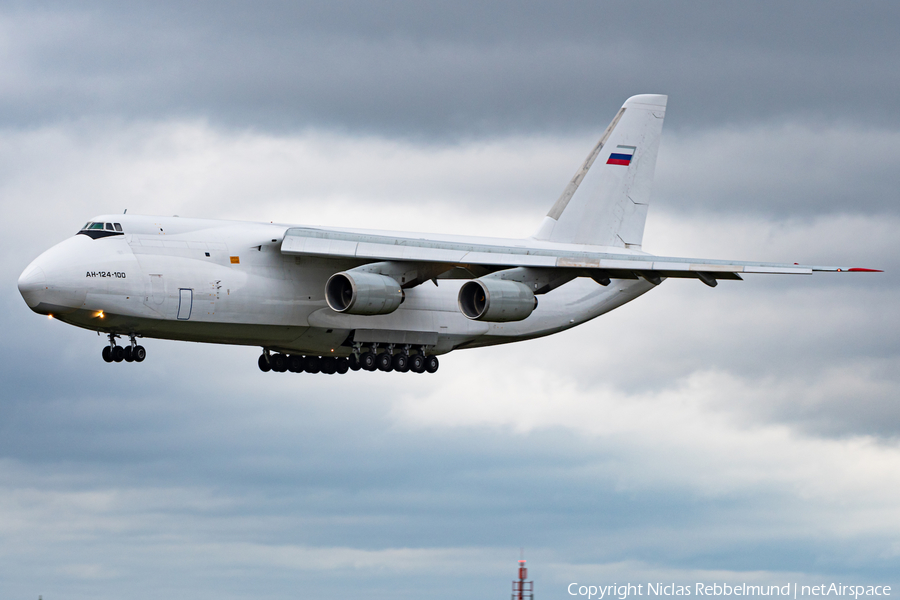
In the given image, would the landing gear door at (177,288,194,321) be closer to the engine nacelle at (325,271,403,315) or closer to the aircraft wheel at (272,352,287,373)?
the engine nacelle at (325,271,403,315)

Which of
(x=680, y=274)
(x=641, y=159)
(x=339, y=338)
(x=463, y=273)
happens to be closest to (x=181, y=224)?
(x=339, y=338)

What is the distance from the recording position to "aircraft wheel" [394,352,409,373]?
28.6 meters

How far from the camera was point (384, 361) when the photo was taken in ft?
93.1

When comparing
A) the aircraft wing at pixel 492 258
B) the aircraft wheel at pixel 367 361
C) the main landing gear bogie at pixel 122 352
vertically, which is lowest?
the main landing gear bogie at pixel 122 352

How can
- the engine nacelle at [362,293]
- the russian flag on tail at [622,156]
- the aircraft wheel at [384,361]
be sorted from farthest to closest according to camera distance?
the russian flag on tail at [622,156] < the aircraft wheel at [384,361] < the engine nacelle at [362,293]

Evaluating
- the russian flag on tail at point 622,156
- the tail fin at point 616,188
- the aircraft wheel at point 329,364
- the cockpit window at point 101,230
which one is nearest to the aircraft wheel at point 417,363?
the aircraft wheel at point 329,364

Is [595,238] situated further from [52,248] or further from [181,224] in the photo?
[52,248]

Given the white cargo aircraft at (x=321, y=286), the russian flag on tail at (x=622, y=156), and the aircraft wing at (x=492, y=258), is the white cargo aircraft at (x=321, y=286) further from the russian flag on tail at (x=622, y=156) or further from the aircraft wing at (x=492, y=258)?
the russian flag on tail at (x=622, y=156)

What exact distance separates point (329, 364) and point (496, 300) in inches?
222

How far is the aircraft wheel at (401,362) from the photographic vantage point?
93.9 feet

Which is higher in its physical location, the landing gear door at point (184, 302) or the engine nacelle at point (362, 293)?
the engine nacelle at point (362, 293)

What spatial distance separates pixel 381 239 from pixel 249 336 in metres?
3.48

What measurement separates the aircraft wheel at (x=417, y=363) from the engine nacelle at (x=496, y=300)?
292cm

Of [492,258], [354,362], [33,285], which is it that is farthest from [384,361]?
[33,285]
